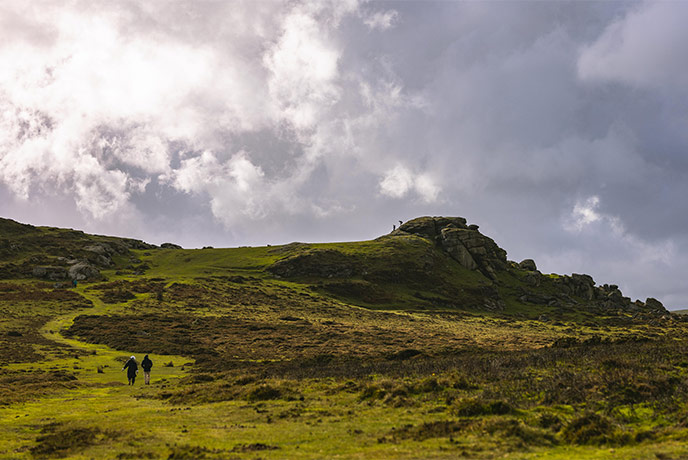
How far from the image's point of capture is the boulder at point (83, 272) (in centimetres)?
12888

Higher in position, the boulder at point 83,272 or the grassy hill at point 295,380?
the boulder at point 83,272

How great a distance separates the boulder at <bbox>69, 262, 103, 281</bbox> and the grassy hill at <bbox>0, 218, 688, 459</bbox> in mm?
465

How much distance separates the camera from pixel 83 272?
13175cm

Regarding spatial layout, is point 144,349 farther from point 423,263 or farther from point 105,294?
point 423,263

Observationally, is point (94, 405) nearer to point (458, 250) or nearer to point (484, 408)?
point (484, 408)

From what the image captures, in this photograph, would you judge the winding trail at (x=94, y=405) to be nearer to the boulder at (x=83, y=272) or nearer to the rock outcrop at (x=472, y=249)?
the boulder at (x=83, y=272)

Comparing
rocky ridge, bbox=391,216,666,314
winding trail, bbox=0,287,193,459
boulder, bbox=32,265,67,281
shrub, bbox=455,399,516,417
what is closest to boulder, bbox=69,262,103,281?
boulder, bbox=32,265,67,281

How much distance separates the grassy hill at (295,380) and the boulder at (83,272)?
1.53ft

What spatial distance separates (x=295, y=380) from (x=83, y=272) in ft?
409

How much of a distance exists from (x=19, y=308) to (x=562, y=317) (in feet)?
456

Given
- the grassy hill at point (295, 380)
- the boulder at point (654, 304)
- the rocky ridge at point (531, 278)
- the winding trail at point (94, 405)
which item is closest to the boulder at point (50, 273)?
the grassy hill at point (295, 380)

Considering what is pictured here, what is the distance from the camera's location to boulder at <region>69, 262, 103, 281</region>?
423ft

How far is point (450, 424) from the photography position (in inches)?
674

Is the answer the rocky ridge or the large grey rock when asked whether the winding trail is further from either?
the large grey rock
